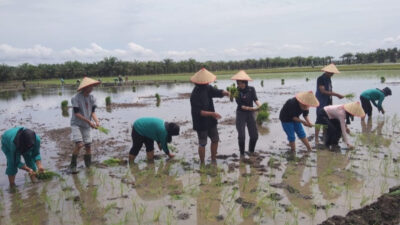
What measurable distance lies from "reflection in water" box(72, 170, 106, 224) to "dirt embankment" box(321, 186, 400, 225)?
2.58 m

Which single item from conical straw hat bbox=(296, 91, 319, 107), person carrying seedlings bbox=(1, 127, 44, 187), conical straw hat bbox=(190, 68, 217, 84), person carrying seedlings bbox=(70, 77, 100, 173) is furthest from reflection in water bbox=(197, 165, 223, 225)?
person carrying seedlings bbox=(1, 127, 44, 187)

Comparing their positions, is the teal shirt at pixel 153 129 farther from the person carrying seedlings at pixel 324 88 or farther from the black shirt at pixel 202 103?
the person carrying seedlings at pixel 324 88

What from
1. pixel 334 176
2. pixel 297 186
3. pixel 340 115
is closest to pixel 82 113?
pixel 297 186

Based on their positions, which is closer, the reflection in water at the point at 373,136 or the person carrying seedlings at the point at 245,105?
the person carrying seedlings at the point at 245,105

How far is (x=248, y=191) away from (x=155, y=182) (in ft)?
4.86

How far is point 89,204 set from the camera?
409 cm

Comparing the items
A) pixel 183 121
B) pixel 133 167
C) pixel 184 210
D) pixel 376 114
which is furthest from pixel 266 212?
pixel 376 114

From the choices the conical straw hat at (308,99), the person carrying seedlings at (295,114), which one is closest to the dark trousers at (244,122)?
the person carrying seedlings at (295,114)

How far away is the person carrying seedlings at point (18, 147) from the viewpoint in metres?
4.35

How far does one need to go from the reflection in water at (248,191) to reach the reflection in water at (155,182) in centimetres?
92

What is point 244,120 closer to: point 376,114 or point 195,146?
point 195,146

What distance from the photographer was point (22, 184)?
4.98 m

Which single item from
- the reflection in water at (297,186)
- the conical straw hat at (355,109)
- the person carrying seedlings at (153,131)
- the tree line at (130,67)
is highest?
the tree line at (130,67)

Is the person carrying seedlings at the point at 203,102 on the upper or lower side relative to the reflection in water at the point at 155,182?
upper
